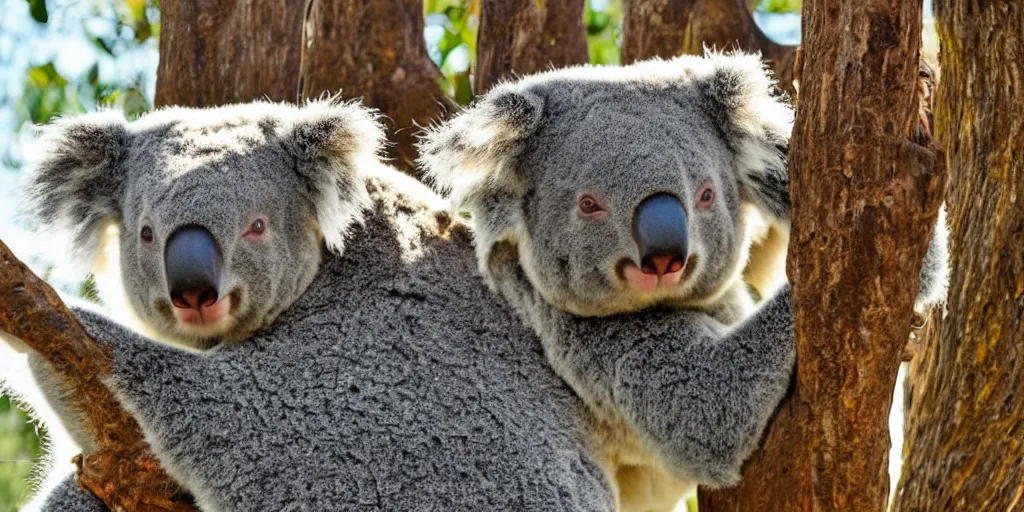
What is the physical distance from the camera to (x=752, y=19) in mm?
5762

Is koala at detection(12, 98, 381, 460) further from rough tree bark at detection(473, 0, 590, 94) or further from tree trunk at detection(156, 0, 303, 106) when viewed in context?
rough tree bark at detection(473, 0, 590, 94)

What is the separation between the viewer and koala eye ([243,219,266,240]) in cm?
380

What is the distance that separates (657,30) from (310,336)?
2.57m

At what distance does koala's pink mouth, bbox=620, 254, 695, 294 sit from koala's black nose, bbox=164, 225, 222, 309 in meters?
1.23

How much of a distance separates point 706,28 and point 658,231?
2.55 m

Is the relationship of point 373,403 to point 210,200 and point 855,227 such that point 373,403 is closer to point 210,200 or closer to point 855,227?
point 210,200

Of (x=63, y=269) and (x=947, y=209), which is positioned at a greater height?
(x=947, y=209)

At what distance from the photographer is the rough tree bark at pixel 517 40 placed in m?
5.48

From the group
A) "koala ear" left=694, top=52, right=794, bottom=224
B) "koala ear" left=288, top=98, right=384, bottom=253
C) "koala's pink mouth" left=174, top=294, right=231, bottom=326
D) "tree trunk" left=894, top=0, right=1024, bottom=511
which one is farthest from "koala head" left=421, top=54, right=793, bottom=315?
"koala's pink mouth" left=174, top=294, right=231, bottom=326

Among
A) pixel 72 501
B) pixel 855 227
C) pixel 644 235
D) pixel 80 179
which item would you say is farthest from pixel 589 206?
pixel 72 501

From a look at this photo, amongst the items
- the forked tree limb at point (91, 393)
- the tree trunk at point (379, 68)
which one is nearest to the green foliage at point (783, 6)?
the tree trunk at point (379, 68)

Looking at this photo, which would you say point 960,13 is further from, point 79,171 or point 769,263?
point 79,171

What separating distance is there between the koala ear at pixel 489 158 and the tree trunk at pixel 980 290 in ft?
4.60

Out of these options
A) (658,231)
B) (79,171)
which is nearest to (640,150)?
(658,231)
